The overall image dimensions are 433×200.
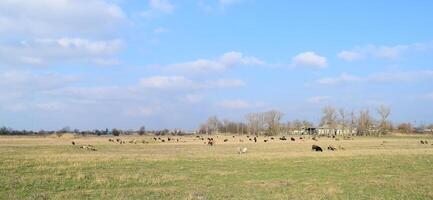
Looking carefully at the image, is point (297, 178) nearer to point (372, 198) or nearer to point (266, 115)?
point (372, 198)

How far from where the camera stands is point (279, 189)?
61.1 ft

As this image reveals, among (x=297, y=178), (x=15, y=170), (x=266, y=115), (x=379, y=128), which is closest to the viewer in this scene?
(x=297, y=178)

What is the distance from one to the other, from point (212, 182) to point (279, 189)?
12.3ft

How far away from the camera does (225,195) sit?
55.3 ft

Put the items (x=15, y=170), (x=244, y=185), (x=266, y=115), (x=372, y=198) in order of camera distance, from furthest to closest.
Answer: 1. (x=266, y=115)
2. (x=15, y=170)
3. (x=244, y=185)
4. (x=372, y=198)

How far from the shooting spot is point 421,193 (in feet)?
55.9

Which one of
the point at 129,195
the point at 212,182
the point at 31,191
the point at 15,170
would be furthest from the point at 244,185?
the point at 15,170

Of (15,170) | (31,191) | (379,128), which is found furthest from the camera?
(379,128)

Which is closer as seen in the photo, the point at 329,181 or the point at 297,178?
the point at 329,181

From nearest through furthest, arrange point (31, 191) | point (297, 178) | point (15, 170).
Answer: point (31, 191)
point (297, 178)
point (15, 170)

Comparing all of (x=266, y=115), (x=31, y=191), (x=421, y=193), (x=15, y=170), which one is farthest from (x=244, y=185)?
(x=266, y=115)

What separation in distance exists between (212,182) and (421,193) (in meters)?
8.35

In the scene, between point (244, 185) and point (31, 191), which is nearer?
point (31, 191)

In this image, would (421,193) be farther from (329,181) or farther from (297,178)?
(297,178)
